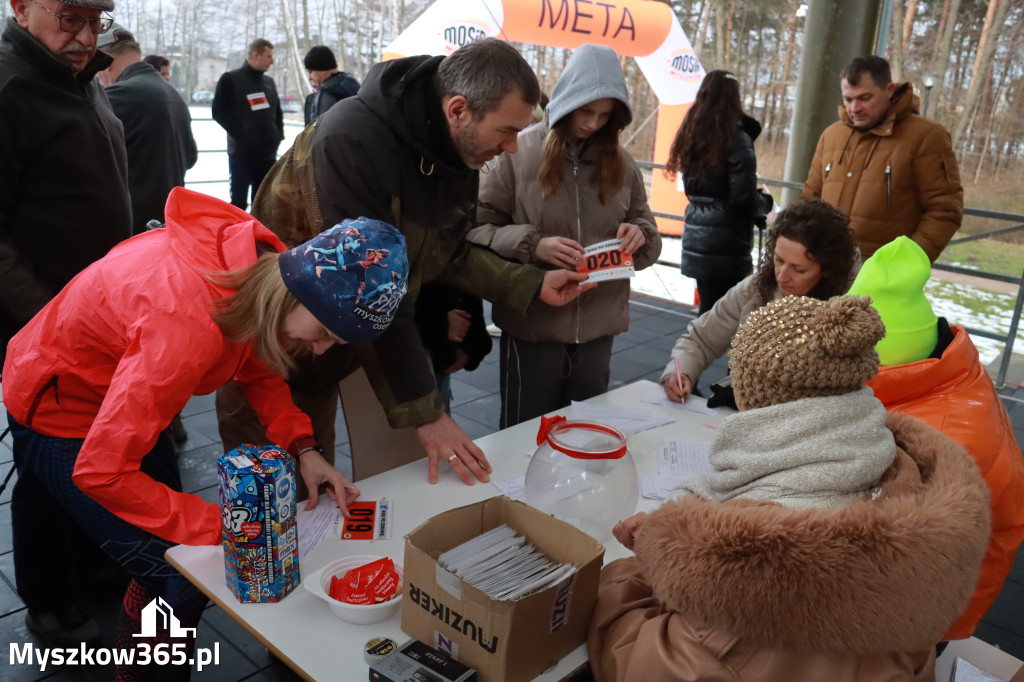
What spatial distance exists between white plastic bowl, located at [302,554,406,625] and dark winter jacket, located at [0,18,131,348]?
1302mm

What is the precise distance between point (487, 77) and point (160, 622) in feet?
4.59

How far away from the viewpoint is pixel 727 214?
420 centimetres

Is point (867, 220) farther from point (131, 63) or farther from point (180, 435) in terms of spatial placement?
point (131, 63)

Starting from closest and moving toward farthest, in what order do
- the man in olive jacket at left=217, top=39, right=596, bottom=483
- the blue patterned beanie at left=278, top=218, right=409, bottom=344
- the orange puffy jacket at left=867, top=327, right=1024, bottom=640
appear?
the blue patterned beanie at left=278, top=218, right=409, bottom=344 < the orange puffy jacket at left=867, top=327, right=1024, bottom=640 < the man in olive jacket at left=217, top=39, right=596, bottom=483

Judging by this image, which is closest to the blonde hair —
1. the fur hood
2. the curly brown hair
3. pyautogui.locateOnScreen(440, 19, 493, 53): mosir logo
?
the fur hood

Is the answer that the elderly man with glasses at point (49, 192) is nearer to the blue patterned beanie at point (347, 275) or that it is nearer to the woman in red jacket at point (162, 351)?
the woman in red jacket at point (162, 351)

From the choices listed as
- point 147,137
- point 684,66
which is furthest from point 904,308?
point 684,66

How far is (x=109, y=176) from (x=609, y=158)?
1.51 metres

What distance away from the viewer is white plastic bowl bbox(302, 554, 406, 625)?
3.98 feet

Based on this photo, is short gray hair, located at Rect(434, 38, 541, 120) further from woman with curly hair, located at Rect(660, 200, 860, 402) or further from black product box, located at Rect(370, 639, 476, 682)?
black product box, located at Rect(370, 639, 476, 682)

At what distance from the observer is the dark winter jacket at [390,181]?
1815 millimetres

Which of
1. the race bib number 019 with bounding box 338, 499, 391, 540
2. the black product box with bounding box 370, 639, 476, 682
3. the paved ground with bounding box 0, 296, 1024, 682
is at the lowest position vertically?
the paved ground with bounding box 0, 296, 1024, 682

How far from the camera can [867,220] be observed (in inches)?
148

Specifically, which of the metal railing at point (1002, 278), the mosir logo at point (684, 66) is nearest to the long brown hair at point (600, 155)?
the metal railing at point (1002, 278)
